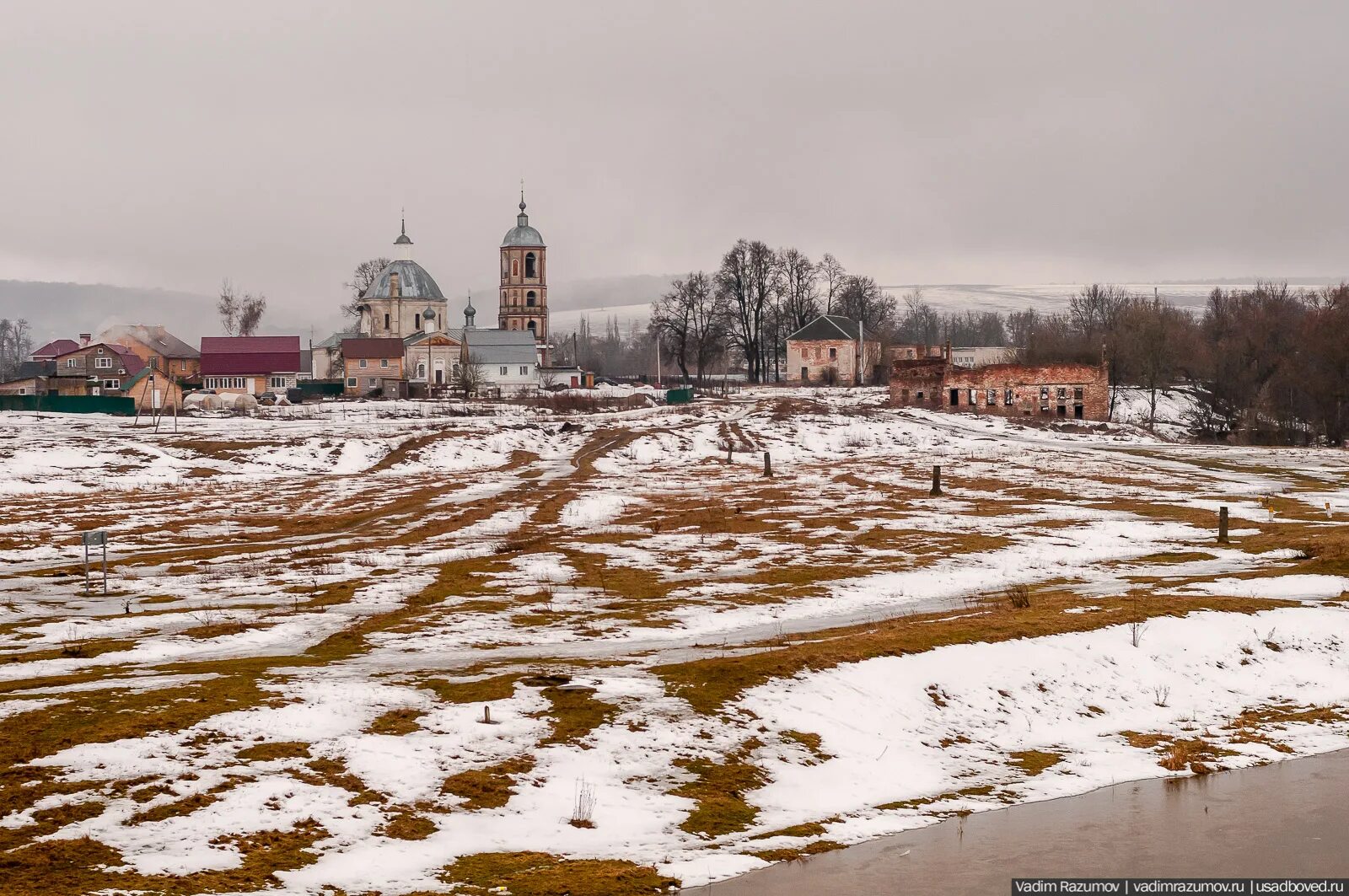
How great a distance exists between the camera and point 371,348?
12275 cm

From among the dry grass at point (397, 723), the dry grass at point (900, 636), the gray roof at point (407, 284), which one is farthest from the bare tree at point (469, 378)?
the dry grass at point (397, 723)

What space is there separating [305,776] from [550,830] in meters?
3.26

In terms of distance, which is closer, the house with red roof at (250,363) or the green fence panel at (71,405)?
the green fence panel at (71,405)

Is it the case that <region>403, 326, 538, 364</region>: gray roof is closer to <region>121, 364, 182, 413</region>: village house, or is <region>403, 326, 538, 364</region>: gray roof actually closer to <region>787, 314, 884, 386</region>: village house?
<region>787, 314, 884, 386</region>: village house

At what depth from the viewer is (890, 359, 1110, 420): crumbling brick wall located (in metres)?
97.2

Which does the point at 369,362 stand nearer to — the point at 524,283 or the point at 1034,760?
the point at 524,283

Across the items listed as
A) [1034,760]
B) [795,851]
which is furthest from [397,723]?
[1034,760]

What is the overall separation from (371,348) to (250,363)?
11.7 m

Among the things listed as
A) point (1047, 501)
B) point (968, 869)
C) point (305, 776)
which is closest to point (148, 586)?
point (305, 776)

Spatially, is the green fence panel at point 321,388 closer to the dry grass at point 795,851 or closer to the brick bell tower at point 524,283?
the brick bell tower at point 524,283

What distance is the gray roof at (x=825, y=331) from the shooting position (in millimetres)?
132975

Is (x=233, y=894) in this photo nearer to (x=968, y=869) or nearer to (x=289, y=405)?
(x=968, y=869)

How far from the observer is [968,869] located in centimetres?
1401

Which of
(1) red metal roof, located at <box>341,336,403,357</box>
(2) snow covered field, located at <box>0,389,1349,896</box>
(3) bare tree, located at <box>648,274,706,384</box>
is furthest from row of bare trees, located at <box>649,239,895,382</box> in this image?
(2) snow covered field, located at <box>0,389,1349,896</box>
